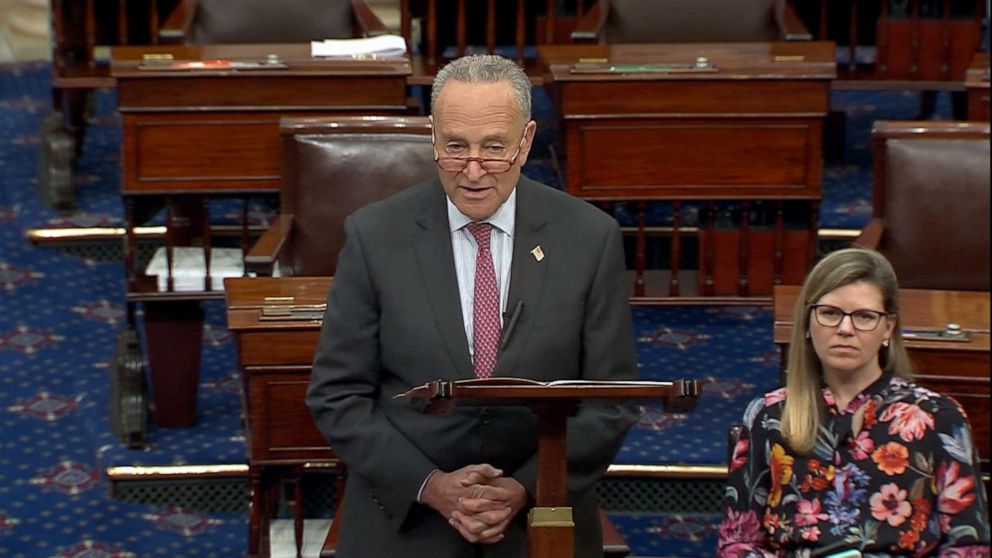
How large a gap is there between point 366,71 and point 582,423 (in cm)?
199

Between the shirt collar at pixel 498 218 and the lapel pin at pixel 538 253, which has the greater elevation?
the shirt collar at pixel 498 218

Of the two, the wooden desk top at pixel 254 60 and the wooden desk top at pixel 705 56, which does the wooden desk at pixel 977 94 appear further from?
the wooden desk top at pixel 254 60

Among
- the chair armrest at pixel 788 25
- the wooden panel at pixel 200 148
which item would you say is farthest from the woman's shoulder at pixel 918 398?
the chair armrest at pixel 788 25

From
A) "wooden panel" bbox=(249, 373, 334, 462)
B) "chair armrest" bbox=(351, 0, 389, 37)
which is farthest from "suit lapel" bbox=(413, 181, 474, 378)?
"chair armrest" bbox=(351, 0, 389, 37)

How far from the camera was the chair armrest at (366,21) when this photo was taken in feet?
16.5

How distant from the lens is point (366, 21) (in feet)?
16.8

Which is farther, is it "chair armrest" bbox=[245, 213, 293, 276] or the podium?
"chair armrest" bbox=[245, 213, 293, 276]

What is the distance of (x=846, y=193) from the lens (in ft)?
17.4

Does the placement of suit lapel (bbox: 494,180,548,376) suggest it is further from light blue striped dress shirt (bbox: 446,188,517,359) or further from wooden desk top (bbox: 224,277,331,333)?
wooden desk top (bbox: 224,277,331,333)

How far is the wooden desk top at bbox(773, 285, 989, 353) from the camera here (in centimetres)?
313

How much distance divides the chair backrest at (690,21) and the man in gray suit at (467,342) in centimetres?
297

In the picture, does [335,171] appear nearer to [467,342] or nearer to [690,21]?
[467,342]

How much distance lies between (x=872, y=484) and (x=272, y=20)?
125 inches

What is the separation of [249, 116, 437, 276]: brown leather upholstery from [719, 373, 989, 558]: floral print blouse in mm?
1308
